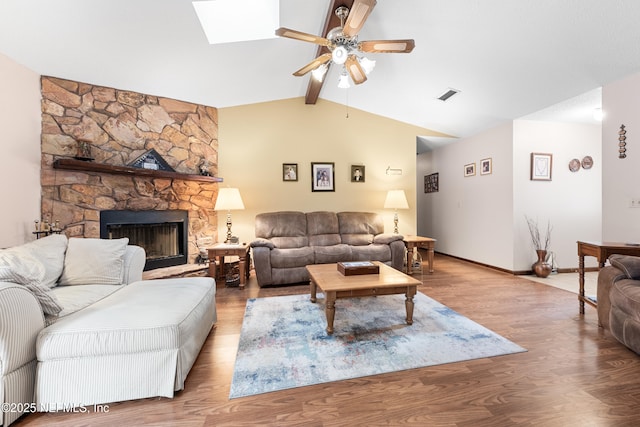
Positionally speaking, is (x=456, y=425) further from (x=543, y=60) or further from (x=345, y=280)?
(x=543, y=60)

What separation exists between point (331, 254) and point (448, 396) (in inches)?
92.3

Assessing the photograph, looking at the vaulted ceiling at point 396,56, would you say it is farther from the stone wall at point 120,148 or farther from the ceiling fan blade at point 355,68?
the ceiling fan blade at point 355,68

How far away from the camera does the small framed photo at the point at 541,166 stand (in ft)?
13.1

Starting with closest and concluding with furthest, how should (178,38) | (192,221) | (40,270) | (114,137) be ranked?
(40,270) → (178,38) → (114,137) → (192,221)

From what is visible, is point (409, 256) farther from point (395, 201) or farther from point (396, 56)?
point (396, 56)

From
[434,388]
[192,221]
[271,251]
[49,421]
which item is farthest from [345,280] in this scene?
[192,221]

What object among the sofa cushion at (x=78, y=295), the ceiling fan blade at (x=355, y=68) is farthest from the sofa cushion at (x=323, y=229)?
the sofa cushion at (x=78, y=295)

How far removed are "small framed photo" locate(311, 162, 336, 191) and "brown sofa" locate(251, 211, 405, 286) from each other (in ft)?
1.67

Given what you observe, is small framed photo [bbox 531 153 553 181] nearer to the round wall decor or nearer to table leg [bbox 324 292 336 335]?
the round wall decor

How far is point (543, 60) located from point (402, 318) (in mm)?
2990

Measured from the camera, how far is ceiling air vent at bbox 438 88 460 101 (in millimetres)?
3566

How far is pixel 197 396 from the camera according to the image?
1443mm

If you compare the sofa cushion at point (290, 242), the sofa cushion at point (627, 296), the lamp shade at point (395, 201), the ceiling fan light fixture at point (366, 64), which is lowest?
the sofa cushion at point (627, 296)

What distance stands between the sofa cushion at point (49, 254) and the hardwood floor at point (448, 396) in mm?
980
